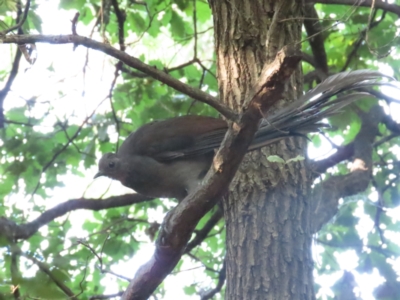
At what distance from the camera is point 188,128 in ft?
10.9

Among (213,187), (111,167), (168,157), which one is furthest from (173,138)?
(213,187)

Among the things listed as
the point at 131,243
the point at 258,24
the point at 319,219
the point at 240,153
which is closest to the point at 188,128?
the point at 258,24

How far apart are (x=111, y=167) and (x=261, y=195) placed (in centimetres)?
104

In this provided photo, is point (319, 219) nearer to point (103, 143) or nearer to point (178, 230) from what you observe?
point (178, 230)

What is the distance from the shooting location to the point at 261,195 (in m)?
2.88

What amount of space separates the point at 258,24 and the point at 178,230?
1376 millimetres

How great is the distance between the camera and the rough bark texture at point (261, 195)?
2.71 m

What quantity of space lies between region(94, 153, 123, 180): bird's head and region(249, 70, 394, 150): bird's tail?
102 centimetres

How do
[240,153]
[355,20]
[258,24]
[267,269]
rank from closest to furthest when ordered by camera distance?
1. [240,153]
2. [267,269]
3. [258,24]
4. [355,20]

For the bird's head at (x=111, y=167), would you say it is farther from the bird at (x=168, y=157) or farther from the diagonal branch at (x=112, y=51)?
the diagonal branch at (x=112, y=51)

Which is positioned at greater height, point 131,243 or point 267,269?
point 131,243

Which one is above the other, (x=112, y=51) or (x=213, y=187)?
(x=112, y=51)

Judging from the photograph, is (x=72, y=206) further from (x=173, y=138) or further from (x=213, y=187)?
(x=213, y=187)

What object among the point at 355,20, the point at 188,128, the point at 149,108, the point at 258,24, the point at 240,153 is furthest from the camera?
the point at 149,108
